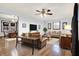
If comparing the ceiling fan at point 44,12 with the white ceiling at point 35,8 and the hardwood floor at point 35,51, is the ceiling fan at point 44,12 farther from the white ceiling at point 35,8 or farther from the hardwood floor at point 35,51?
the hardwood floor at point 35,51

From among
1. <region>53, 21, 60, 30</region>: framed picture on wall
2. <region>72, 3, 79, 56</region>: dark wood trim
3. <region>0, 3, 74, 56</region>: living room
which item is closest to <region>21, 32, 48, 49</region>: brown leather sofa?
<region>0, 3, 74, 56</region>: living room

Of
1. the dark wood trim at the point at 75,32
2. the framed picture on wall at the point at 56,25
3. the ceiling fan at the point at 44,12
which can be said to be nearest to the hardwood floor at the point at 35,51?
the dark wood trim at the point at 75,32

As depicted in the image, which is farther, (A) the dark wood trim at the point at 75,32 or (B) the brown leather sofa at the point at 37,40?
(B) the brown leather sofa at the point at 37,40

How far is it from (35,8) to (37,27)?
379 millimetres

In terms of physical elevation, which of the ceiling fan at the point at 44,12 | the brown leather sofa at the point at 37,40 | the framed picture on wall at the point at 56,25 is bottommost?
the brown leather sofa at the point at 37,40

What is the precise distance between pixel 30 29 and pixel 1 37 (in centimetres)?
58

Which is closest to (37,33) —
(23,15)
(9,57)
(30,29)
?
A: (30,29)

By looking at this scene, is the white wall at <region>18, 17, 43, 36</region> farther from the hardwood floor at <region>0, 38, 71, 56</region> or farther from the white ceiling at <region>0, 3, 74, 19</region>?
the hardwood floor at <region>0, 38, 71, 56</region>

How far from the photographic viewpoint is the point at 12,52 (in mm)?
1909

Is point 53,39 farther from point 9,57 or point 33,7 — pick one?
point 9,57

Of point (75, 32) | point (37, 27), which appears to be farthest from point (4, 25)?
point (75, 32)

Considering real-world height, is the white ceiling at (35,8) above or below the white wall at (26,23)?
above

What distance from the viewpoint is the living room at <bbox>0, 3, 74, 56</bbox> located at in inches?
72.9

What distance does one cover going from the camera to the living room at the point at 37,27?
1852mm
